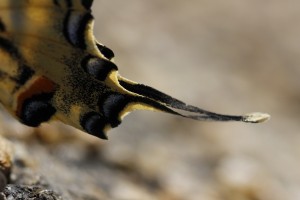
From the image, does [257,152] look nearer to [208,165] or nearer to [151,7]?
[208,165]

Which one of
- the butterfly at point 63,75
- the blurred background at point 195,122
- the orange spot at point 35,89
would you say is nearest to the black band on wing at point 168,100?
the butterfly at point 63,75

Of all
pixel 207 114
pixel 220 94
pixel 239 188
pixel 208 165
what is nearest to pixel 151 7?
pixel 220 94

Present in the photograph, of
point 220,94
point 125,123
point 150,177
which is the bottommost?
point 150,177

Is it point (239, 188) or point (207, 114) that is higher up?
point (239, 188)

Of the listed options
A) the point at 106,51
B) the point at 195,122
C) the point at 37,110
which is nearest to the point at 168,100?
the point at 106,51

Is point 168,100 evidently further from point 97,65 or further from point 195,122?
point 195,122

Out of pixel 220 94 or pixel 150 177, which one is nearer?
pixel 150 177

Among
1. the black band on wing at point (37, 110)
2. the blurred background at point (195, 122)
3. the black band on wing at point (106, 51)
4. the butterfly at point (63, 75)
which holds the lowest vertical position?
the black band on wing at point (37, 110)

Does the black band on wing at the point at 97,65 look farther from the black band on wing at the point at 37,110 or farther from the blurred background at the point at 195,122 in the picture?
the blurred background at the point at 195,122
